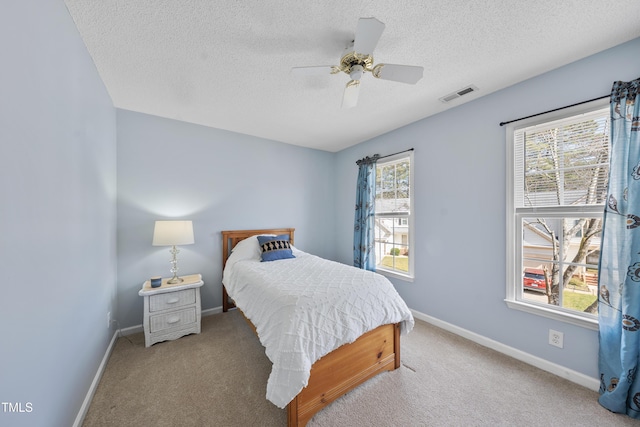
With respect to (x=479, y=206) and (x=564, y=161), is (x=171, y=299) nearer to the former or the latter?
(x=479, y=206)

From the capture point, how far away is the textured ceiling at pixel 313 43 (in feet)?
4.58

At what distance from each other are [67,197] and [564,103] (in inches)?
142

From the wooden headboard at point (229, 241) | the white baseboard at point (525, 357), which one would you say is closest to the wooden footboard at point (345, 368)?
the white baseboard at point (525, 357)

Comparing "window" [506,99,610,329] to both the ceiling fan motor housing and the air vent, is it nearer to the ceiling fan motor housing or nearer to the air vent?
the air vent

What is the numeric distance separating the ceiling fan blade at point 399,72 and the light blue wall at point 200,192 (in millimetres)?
2397

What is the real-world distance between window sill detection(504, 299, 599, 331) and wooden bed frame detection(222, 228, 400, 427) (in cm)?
114

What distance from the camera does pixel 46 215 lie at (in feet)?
3.69

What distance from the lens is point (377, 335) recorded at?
6.15 feet

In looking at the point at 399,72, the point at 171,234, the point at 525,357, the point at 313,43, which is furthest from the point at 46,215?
the point at 525,357

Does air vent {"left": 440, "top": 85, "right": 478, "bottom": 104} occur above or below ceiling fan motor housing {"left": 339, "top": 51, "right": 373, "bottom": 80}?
above

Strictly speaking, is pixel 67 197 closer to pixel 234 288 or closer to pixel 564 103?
pixel 234 288

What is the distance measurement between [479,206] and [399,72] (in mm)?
1642

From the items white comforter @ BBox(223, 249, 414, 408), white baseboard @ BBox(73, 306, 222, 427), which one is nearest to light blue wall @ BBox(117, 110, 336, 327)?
white baseboard @ BBox(73, 306, 222, 427)

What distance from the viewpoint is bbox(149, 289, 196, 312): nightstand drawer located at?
238cm
